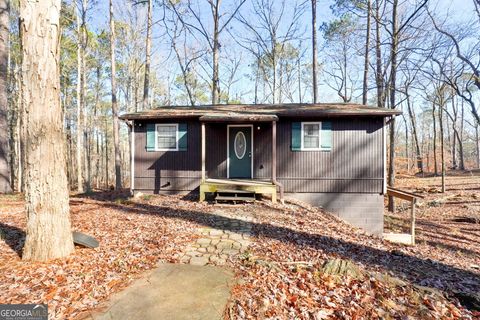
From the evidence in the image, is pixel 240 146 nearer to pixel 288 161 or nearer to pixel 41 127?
pixel 288 161

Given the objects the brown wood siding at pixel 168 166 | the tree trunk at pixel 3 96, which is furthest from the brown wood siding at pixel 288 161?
the tree trunk at pixel 3 96

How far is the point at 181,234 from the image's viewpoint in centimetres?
505

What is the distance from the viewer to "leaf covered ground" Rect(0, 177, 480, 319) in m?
2.87

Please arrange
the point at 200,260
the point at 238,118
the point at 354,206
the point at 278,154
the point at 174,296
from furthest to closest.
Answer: the point at 278,154
the point at 354,206
the point at 238,118
the point at 200,260
the point at 174,296

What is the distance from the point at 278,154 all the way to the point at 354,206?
3.32m

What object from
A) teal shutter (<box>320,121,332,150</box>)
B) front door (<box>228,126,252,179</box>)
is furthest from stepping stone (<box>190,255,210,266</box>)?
teal shutter (<box>320,121,332,150</box>)

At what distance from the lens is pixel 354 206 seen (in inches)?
360

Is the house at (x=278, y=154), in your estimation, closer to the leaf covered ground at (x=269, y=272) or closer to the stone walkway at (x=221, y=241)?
the stone walkway at (x=221, y=241)

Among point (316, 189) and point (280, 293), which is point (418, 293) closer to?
point (280, 293)

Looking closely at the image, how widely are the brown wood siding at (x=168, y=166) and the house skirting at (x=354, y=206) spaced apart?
4264 mm

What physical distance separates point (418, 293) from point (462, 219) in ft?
33.7

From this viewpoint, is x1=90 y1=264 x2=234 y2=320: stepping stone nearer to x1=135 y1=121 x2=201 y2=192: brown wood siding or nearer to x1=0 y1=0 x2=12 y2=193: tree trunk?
x1=135 y1=121 x2=201 y2=192: brown wood siding

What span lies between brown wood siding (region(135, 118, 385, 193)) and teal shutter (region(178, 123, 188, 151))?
16 cm

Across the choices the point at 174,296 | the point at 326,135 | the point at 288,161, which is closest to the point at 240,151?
the point at 288,161
